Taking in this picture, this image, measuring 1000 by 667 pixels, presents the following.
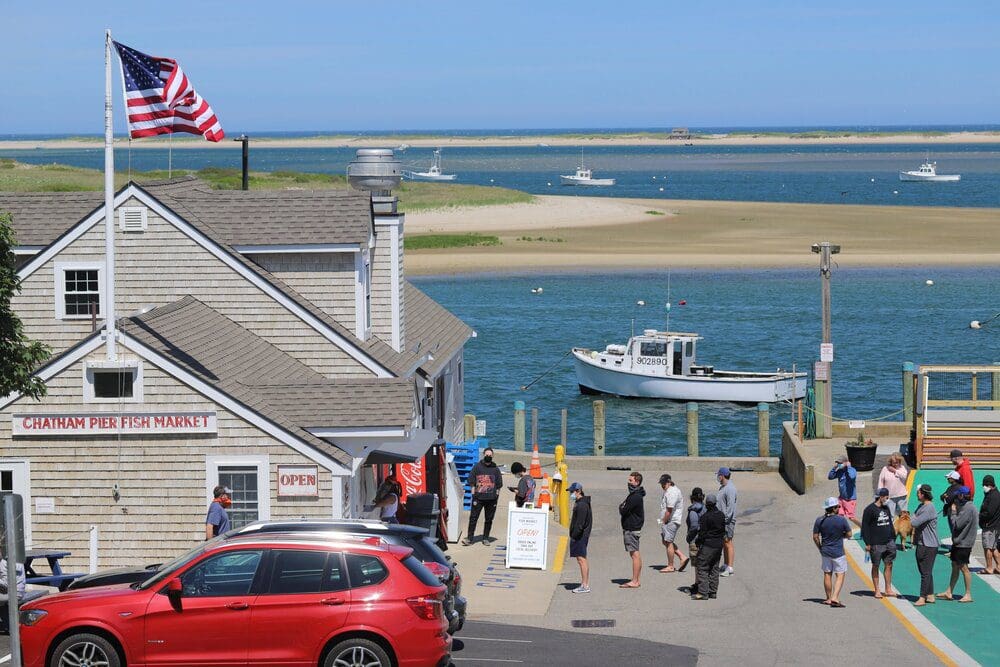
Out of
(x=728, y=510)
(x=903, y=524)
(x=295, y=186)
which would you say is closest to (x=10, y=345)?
(x=728, y=510)

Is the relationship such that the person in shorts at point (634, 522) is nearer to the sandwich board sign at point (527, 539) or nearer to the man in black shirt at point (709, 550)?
the man in black shirt at point (709, 550)

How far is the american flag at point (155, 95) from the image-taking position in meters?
20.4

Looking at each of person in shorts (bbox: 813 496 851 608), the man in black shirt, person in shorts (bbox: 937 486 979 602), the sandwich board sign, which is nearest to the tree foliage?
the sandwich board sign

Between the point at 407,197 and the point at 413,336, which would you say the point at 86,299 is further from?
the point at 407,197

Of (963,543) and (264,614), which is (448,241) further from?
(264,614)

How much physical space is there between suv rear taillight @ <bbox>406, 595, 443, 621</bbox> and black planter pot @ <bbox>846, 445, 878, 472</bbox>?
1685cm

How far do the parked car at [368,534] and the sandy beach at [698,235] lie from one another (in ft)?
225

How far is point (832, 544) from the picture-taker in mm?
18656

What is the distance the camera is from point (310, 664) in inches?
521

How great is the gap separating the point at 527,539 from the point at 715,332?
1670 inches

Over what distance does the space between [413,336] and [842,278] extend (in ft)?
187

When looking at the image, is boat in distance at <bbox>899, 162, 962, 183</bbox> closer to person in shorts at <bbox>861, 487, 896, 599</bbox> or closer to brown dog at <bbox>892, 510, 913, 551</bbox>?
brown dog at <bbox>892, 510, 913, 551</bbox>

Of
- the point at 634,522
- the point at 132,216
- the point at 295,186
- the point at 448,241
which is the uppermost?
the point at 295,186

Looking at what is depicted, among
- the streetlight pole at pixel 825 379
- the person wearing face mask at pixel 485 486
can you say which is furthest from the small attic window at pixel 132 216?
the streetlight pole at pixel 825 379
